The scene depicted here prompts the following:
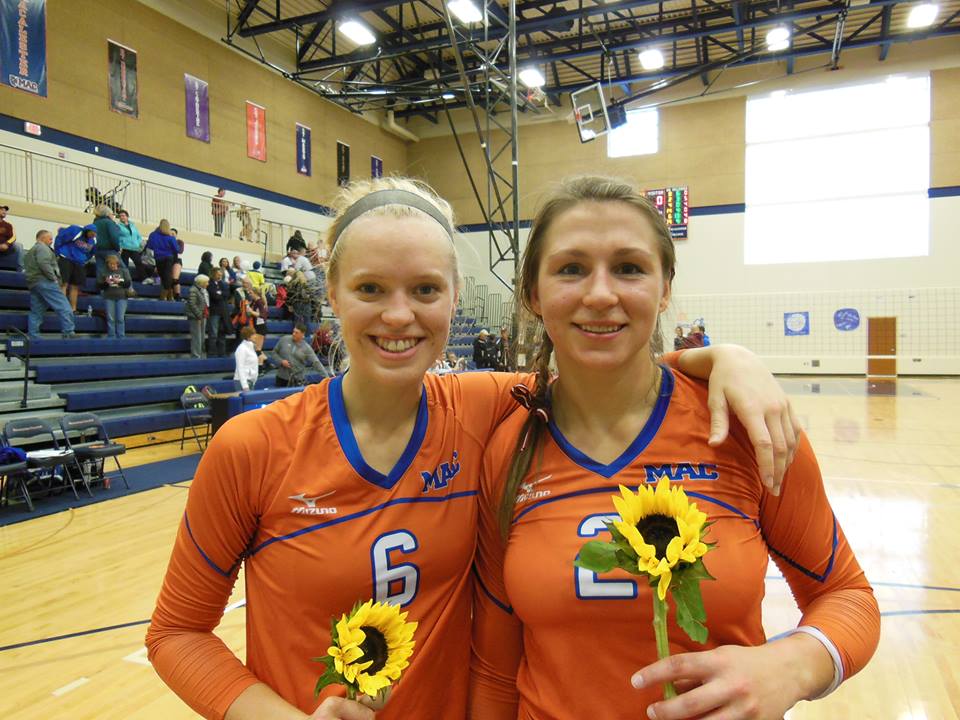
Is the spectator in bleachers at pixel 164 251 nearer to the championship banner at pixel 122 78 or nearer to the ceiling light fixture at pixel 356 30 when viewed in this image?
the championship banner at pixel 122 78

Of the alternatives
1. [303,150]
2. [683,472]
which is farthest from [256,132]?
[683,472]

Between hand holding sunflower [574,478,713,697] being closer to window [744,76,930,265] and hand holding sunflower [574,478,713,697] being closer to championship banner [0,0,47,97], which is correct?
championship banner [0,0,47,97]

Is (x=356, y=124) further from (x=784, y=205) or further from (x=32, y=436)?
(x=32, y=436)

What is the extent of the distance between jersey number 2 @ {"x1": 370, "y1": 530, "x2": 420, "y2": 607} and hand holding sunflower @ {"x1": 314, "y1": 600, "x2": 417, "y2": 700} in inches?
7.6

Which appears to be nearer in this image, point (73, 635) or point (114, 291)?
point (73, 635)

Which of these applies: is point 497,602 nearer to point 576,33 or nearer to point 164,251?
point 164,251

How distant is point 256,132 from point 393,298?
1495cm

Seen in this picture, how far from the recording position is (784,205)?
51.7 feet

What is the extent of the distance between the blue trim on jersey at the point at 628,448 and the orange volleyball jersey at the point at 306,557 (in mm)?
207

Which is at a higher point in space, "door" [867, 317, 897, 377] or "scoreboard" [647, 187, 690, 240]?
"scoreboard" [647, 187, 690, 240]

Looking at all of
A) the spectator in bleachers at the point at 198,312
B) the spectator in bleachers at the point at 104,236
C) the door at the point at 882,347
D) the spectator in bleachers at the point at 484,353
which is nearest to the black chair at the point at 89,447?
the spectator in bleachers at the point at 198,312

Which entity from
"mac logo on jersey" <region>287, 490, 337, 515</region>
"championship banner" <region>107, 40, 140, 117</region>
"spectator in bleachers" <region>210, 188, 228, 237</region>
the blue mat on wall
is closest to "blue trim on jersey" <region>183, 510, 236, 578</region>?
"mac logo on jersey" <region>287, 490, 337, 515</region>

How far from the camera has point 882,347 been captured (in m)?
14.8

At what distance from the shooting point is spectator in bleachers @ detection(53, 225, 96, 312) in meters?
8.77
